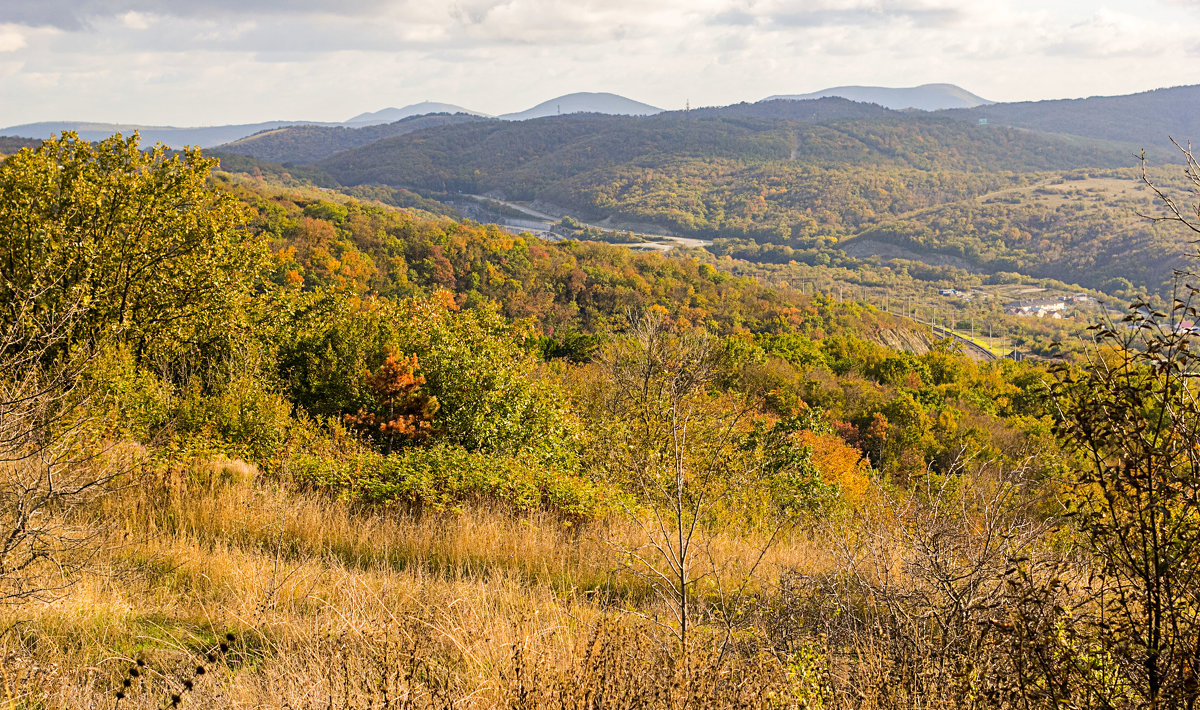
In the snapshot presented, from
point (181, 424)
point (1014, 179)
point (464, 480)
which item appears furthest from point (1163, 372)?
point (1014, 179)

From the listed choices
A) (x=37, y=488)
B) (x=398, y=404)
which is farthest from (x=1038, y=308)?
(x=37, y=488)

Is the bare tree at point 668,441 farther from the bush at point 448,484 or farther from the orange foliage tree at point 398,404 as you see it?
the orange foliage tree at point 398,404

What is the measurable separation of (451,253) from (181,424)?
154ft

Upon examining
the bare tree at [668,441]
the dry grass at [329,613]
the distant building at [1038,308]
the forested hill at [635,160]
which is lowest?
the distant building at [1038,308]

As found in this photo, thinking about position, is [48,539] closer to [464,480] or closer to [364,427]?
[464,480]

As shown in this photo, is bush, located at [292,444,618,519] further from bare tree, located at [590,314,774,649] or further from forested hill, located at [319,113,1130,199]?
forested hill, located at [319,113,1130,199]

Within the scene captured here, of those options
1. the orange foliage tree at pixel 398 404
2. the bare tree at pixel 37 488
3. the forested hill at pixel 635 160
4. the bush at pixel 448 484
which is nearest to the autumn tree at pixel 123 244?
the orange foliage tree at pixel 398 404

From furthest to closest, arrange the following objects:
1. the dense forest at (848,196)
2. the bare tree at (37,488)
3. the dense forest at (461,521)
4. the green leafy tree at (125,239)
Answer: the dense forest at (848,196) → the green leafy tree at (125,239) → the bare tree at (37,488) → the dense forest at (461,521)

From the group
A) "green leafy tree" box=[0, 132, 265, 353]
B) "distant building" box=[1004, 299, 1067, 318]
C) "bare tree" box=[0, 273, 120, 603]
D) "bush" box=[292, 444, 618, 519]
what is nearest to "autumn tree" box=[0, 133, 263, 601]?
"green leafy tree" box=[0, 132, 265, 353]

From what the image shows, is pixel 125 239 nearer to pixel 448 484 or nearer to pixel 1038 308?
pixel 448 484

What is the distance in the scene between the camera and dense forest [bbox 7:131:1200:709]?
8.27ft

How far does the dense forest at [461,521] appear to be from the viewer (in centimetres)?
252

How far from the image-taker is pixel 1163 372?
2344 mm

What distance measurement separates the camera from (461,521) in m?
6.11
